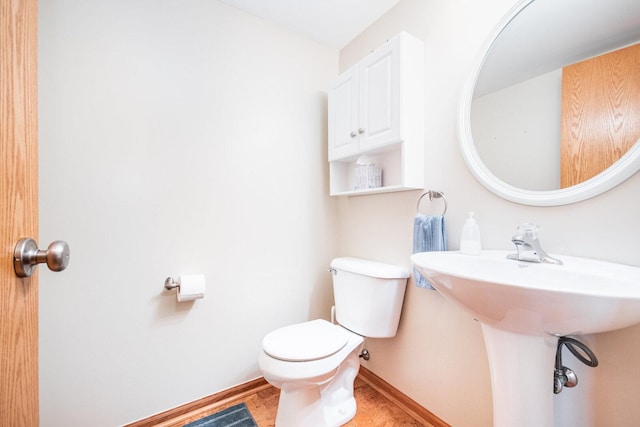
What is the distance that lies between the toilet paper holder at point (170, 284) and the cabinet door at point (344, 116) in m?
1.11

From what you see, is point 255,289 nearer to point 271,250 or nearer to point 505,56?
point 271,250

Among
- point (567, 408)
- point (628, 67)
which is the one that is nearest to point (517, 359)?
point (567, 408)

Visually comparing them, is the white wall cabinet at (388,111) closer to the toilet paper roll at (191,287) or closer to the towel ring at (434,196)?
the towel ring at (434,196)

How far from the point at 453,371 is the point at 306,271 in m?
0.96

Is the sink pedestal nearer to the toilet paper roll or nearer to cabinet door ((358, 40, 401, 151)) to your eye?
cabinet door ((358, 40, 401, 151))

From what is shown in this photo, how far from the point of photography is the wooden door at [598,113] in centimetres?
79

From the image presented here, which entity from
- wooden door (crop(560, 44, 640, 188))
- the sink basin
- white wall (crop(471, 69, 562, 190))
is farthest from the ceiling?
the sink basin

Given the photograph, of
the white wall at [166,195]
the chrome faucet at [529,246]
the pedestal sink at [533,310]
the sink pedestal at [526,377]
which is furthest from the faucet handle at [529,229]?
the white wall at [166,195]

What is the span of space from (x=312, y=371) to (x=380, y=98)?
1301 mm

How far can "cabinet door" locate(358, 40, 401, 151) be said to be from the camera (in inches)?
50.8

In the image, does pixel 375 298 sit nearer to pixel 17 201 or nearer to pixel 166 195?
pixel 166 195

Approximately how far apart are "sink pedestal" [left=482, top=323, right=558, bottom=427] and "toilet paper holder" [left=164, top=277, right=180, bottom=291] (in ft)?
4.43

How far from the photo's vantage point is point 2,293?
0.46 metres

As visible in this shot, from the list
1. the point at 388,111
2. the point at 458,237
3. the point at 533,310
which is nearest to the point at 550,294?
the point at 533,310
